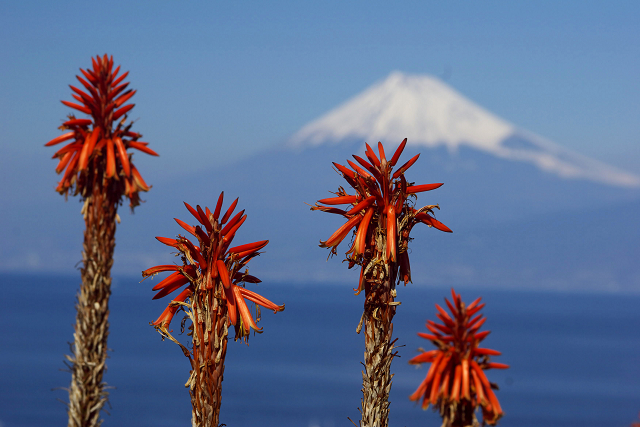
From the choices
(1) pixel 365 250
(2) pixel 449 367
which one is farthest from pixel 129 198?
(2) pixel 449 367

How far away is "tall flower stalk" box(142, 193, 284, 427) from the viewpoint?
17.0 meters

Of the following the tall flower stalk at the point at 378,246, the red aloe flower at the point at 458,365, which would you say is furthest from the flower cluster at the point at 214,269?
the red aloe flower at the point at 458,365

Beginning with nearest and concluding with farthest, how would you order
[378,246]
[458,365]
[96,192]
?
1. [458,365]
2. [96,192]
3. [378,246]

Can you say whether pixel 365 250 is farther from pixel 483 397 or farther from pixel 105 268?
pixel 483 397

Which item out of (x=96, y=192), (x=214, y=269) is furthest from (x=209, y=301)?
(x=96, y=192)

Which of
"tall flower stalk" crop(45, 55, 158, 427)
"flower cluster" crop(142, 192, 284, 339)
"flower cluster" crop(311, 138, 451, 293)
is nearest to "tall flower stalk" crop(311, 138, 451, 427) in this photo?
"flower cluster" crop(311, 138, 451, 293)

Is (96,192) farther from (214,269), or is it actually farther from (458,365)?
(458,365)

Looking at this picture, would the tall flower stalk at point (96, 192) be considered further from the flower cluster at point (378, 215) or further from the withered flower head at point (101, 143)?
the flower cluster at point (378, 215)

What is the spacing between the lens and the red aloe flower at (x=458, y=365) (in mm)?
10344

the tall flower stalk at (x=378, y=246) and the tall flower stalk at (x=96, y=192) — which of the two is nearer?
the tall flower stalk at (x=96, y=192)

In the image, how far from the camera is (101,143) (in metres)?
15.9

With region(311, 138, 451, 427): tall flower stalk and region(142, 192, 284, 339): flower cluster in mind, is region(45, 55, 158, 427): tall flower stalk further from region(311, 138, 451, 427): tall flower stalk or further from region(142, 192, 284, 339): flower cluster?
region(311, 138, 451, 427): tall flower stalk

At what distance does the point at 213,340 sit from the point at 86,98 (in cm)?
600

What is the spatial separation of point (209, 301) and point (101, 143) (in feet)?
13.9
